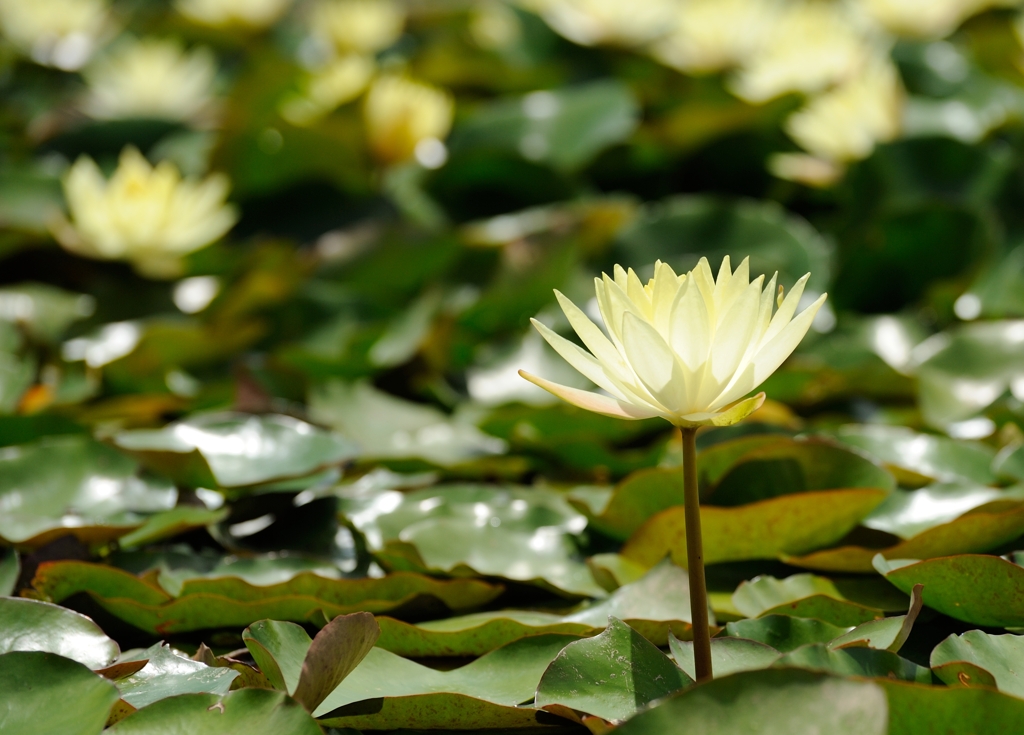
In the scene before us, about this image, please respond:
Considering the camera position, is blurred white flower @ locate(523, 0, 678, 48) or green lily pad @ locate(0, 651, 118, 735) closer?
green lily pad @ locate(0, 651, 118, 735)

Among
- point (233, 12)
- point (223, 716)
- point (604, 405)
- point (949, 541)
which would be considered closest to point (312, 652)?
point (223, 716)

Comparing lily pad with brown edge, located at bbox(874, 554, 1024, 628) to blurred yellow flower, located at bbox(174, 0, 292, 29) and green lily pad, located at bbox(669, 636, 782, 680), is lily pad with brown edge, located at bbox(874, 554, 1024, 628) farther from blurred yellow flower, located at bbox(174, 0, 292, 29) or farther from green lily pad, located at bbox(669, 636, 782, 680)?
blurred yellow flower, located at bbox(174, 0, 292, 29)

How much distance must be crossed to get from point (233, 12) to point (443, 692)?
2264 mm

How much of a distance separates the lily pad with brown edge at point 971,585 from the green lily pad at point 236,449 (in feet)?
1.53

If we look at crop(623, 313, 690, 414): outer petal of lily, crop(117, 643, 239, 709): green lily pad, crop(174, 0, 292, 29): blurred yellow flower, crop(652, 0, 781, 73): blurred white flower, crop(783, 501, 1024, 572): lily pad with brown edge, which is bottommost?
crop(117, 643, 239, 709): green lily pad

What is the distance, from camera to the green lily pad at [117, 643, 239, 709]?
572 mm

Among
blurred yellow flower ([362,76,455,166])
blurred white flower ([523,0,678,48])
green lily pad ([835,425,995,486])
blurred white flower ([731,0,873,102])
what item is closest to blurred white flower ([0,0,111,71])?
blurred yellow flower ([362,76,455,166])

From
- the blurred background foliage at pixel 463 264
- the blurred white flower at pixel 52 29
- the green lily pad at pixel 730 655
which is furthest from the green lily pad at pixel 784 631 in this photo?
the blurred white flower at pixel 52 29

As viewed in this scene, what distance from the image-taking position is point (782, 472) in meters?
0.78

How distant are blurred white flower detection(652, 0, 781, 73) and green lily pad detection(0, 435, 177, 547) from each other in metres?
1.39

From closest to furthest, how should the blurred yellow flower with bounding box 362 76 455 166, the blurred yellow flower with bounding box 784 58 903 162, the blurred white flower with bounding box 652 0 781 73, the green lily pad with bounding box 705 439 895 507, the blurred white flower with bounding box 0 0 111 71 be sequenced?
1. the green lily pad with bounding box 705 439 895 507
2. the blurred yellow flower with bounding box 784 58 903 162
3. the blurred yellow flower with bounding box 362 76 455 166
4. the blurred white flower with bounding box 652 0 781 73
5. the blurred white flower with bounding box 0 0 111 71

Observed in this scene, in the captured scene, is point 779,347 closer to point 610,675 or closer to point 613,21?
point 610,675

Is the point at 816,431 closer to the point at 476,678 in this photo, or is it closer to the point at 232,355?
the point at 476,678

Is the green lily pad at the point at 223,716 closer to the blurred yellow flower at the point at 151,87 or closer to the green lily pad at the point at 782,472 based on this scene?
the green lily pad at the point at 782,472
